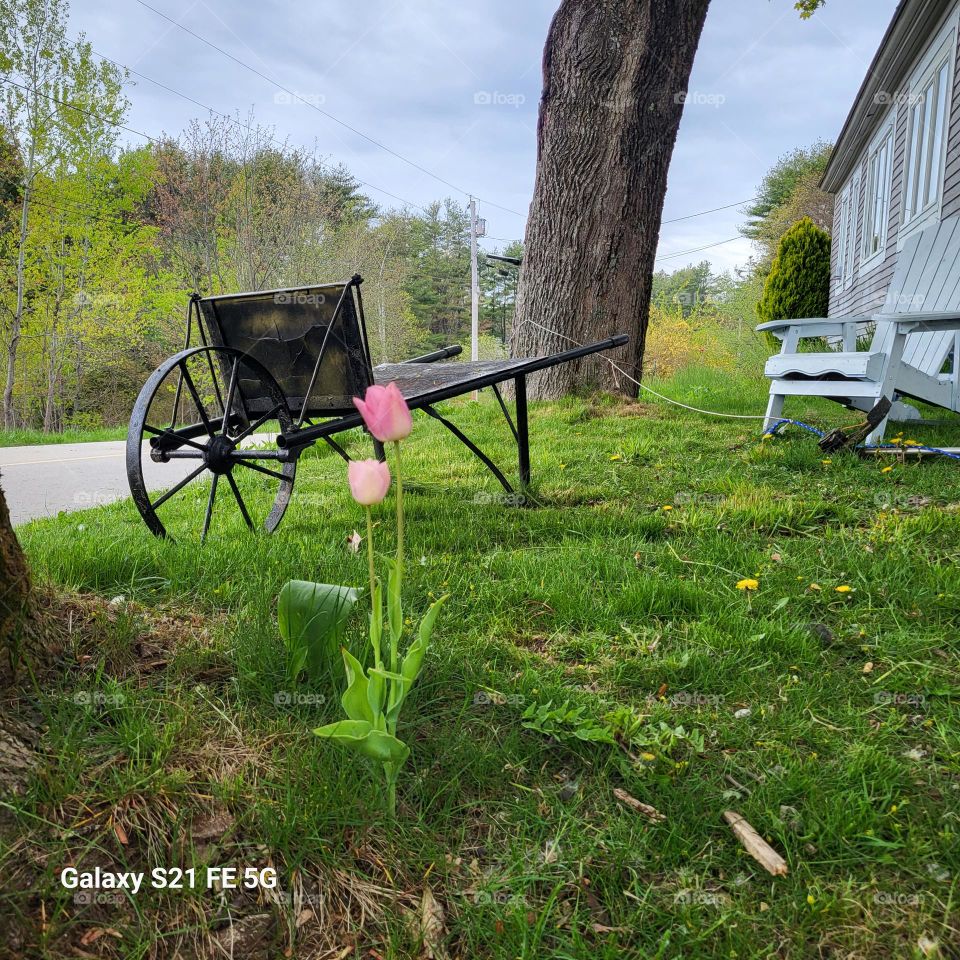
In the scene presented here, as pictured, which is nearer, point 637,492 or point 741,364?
point 637,492

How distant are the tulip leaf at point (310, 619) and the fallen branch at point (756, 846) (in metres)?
0.82

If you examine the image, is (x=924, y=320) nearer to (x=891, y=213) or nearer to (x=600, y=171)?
(x=600, y=171)

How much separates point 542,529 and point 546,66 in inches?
171

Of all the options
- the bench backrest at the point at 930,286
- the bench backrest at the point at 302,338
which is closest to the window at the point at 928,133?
the bench backrest at the point at 930,286

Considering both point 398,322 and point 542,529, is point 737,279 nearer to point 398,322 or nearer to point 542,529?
A: point 398,322

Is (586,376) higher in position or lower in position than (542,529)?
higher

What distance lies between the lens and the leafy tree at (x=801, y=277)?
50.2ft

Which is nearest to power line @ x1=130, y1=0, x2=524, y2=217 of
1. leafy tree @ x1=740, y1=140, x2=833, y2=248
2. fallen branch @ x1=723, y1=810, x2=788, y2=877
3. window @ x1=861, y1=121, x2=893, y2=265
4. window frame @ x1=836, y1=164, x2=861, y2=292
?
window @ x1=861, y1=121, x2=893, y2=265

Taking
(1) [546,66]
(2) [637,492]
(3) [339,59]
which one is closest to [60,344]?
(3) [339,59]

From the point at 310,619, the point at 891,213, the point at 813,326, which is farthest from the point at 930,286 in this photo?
the point at 891,213

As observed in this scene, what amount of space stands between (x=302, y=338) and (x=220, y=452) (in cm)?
62

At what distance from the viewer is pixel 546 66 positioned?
5.39m

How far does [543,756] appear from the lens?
1378 millimetres

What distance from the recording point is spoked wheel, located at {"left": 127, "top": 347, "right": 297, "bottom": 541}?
7.83 ft
